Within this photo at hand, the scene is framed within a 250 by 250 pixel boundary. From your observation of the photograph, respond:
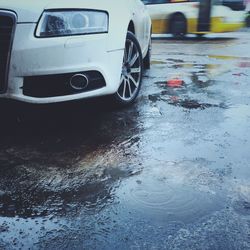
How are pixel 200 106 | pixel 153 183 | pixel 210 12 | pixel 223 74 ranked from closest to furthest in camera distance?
pixel 153 183 → pixel 200 106 → pixel 223 74 → pixel 210 12

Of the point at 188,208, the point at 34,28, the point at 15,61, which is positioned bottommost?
the point at 188,208

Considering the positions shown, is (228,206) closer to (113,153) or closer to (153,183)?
(153,183)

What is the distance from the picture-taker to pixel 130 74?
4.46m

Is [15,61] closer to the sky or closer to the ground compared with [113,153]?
closer to the sky

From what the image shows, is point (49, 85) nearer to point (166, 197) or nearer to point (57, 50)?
point (57, 50)

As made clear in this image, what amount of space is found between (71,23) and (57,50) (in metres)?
0.30

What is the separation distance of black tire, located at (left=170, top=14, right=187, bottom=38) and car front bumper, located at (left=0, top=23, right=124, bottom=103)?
36.6 feet

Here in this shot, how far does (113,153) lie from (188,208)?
0.96 m

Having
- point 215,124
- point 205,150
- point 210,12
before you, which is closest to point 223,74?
point 215,124

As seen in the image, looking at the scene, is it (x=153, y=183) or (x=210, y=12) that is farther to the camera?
(x=210, y=12)

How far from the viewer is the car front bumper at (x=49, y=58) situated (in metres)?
3.19

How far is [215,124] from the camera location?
3.77 m

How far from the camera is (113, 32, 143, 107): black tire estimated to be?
13.9 ft

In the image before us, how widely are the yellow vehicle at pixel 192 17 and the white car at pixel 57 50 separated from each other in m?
10.4
